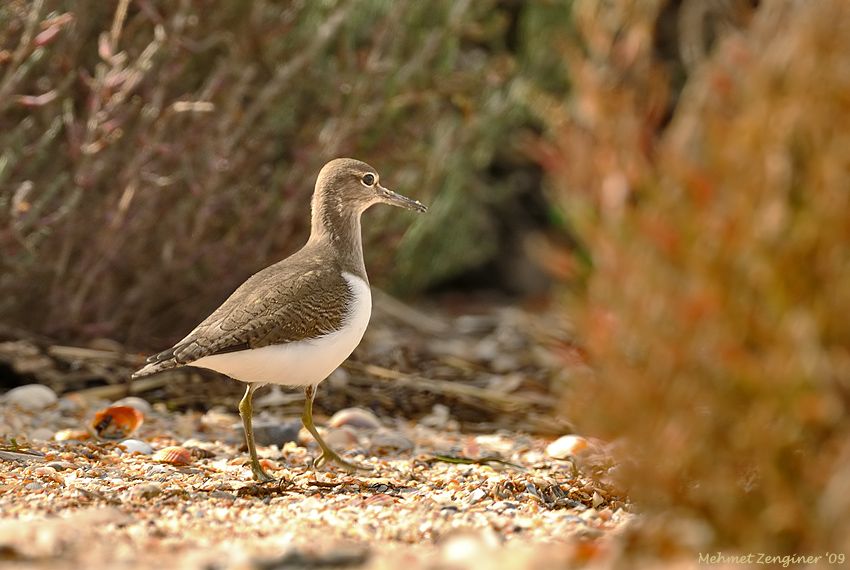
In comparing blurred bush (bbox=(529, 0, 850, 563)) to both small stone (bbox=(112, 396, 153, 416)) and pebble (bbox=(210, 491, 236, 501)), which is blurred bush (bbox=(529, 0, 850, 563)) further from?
small stone (bbox=(112, 396, 153, 416))

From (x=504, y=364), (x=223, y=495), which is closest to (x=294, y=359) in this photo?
(x=223, y=495)

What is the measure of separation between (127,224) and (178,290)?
70 centimetres

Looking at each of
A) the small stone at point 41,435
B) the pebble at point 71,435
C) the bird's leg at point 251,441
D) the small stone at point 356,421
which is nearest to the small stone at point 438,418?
the small stone at point 356,421

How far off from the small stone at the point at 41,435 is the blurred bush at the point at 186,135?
895mm

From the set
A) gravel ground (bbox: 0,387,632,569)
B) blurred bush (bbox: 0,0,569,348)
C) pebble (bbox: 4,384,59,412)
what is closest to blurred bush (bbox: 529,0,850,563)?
gravel ground (bbox: 0,387,632,569)

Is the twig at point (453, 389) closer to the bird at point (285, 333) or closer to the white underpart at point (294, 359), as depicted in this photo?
the bird at point (285, 333)

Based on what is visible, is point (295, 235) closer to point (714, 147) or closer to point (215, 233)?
point (215, 233)

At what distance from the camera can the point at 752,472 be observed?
3.31 m

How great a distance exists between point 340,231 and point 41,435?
159 cm

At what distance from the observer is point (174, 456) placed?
477cm

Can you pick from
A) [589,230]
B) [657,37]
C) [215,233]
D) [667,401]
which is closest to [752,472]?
[667,401]

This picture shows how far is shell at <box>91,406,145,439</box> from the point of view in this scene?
17.3ft

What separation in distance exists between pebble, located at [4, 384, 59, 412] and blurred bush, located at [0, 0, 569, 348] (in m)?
0.62

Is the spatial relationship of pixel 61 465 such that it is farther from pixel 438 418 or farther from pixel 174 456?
pixel 438 418
